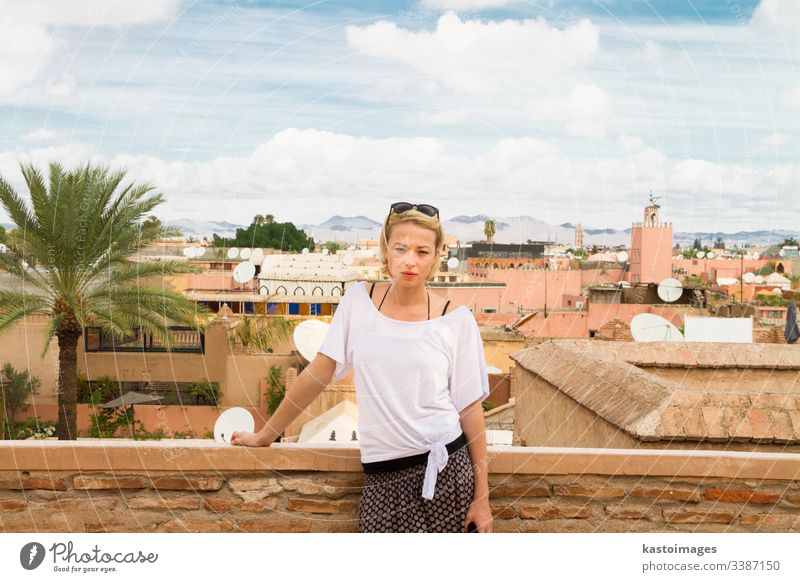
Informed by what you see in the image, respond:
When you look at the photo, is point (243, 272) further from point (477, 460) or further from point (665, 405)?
point (477, 460)

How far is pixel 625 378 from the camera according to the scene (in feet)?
12.1

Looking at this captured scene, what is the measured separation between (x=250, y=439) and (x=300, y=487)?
25cm

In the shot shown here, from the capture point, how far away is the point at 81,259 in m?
11.4

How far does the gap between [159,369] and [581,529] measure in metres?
17.7

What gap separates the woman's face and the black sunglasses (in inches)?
1.6

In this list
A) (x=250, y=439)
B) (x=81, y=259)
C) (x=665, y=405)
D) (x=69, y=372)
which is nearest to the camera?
(x=250, y=439)

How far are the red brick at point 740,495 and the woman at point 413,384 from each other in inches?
35.9

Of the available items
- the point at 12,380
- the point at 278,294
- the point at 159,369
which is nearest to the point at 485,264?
the point at 278,294

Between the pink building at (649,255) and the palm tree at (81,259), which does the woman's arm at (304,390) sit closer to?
the palm tree at (81,259)

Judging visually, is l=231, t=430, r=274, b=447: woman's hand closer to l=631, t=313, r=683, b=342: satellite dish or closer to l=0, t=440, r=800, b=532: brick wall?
l=0, t=440, r=800, b=532: brick wall

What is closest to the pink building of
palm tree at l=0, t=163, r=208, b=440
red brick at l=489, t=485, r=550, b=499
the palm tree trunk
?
palm tree at l=0, t=163, r=208, b=440

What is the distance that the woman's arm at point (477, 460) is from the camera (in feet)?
7.34

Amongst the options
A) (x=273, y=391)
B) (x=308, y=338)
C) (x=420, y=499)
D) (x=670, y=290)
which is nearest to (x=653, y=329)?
(x=308, y=338)
